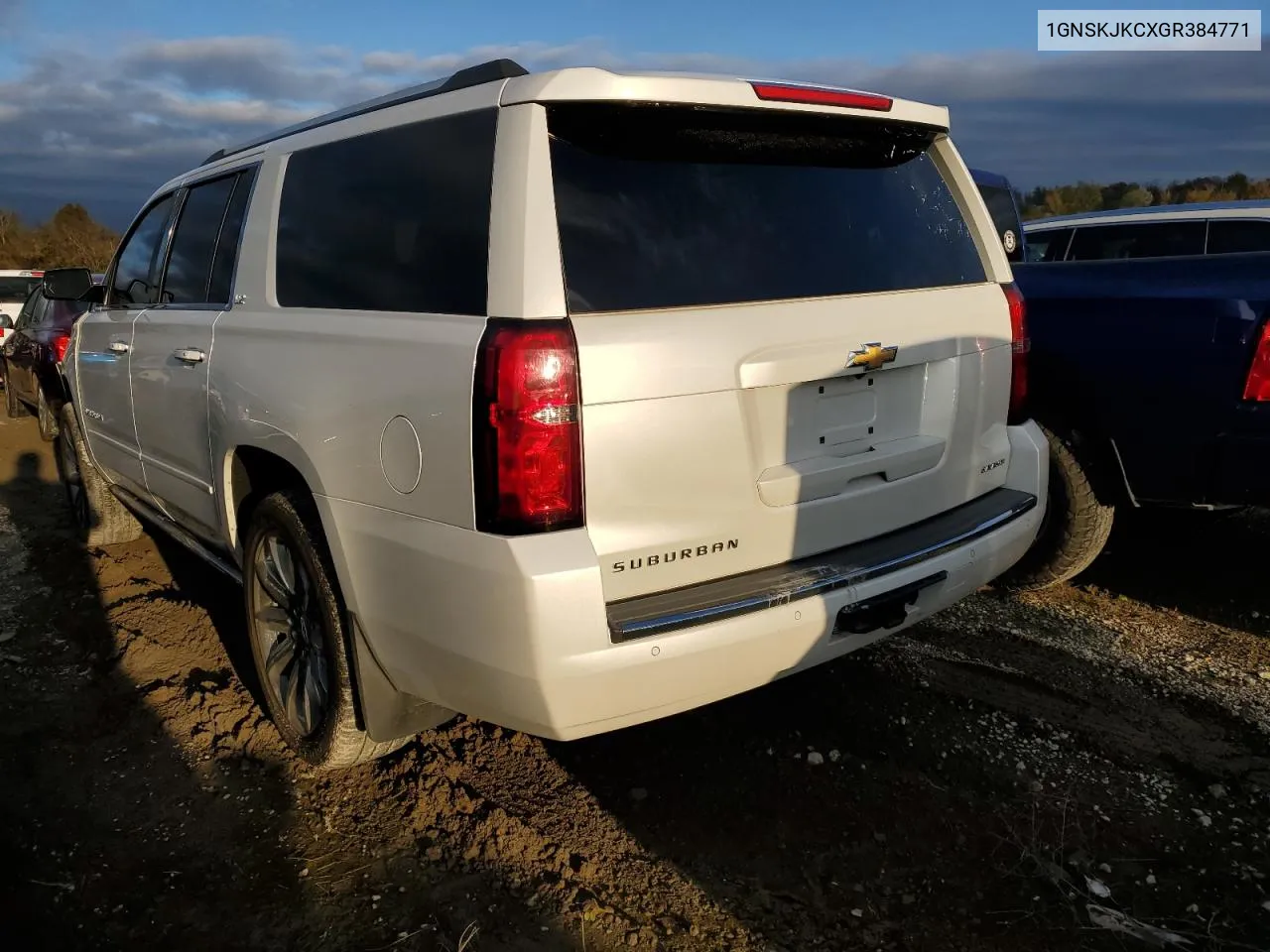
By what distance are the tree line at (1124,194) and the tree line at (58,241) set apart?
27.6 meters

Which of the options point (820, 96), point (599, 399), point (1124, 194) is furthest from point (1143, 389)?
point (1124, 194)

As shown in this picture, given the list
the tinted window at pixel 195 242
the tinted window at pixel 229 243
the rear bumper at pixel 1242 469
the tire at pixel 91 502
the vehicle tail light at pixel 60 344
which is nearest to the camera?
the tinted window at pixel 229 243

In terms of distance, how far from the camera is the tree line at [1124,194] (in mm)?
19703

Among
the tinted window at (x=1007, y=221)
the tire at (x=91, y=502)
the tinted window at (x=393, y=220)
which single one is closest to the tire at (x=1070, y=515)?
the tinted window at (x=1007, y=221)

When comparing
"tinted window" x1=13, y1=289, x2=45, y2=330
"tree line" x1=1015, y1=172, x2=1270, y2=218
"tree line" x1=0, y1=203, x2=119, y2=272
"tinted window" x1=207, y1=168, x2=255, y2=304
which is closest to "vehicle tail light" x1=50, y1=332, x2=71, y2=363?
"tinted window" x1=13, y1=289, x2=45, y2=330

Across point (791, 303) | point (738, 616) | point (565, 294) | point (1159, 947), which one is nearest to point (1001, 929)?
point (1159, 947)

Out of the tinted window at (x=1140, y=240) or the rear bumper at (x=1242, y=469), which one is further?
the tinted window at (x=1140, y=240)

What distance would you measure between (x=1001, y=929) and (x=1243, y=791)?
3.56ft

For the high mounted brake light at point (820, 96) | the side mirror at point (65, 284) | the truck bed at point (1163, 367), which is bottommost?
the truck bed at point (1163, 367)

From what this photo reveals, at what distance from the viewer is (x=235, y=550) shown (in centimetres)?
334

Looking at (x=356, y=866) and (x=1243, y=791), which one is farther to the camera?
(x=1243, y=791)

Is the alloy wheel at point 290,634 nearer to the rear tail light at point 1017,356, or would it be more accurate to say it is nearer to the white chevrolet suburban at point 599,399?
the white chevrolet suburban at point 599,399

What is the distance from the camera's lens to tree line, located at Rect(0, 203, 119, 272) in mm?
30562

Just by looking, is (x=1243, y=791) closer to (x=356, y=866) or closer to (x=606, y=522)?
(x=606, y=522)
